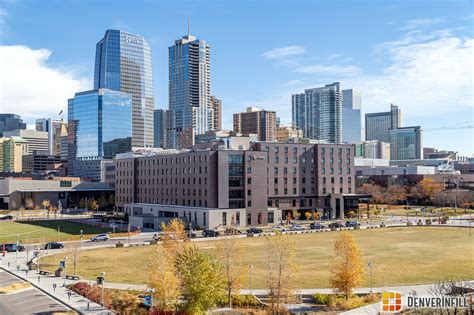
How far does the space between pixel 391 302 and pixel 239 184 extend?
80624mm

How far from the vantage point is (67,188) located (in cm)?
19812

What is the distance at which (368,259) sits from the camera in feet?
233

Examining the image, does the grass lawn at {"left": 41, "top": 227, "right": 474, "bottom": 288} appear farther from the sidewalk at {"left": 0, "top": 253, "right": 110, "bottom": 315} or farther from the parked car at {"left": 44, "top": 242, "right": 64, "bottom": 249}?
the parked car at {"left": 44, "top": 242, "right": 64, "bottom": 249}

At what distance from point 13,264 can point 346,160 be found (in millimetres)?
105035

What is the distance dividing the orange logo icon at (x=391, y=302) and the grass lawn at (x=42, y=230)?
222ft

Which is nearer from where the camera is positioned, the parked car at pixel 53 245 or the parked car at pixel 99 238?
the parked car at pixel 53 245

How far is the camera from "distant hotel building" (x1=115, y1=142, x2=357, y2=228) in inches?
4818

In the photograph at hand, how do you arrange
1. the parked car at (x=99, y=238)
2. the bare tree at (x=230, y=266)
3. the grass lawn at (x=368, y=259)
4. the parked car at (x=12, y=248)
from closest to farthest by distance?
the bare tree at (x=230, y=266) < the grass lawn at (x=368, y=259) < the parked car at (x=12, y=248) < the parked car at (x=99, y=238)

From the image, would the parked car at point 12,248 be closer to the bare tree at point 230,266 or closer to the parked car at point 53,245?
the parked car at point 53,245

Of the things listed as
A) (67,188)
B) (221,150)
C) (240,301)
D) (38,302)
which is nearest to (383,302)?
(240,301)

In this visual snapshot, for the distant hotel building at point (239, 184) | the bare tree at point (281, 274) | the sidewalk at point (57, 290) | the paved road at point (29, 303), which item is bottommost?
the paved road at point (29, 303)

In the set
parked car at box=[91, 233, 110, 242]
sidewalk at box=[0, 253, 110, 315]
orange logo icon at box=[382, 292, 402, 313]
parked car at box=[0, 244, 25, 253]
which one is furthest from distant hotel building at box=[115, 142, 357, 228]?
orange logo icon at box=[382, 292, 402, 313]

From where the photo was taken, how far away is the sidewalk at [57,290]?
46.0m

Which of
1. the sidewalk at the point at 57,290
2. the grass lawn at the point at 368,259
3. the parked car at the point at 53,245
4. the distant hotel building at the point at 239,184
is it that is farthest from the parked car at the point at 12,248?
the distant hotel building at the point at 239,184
